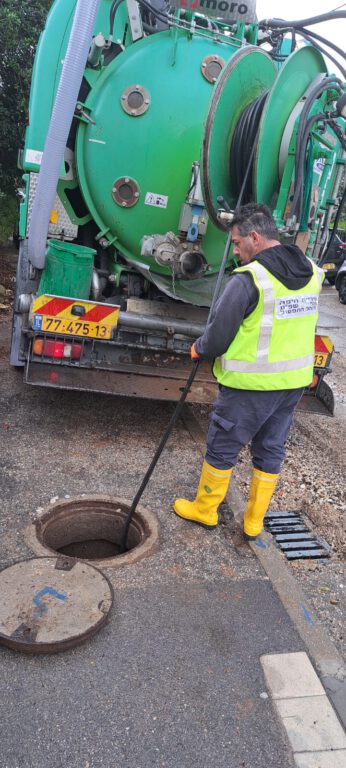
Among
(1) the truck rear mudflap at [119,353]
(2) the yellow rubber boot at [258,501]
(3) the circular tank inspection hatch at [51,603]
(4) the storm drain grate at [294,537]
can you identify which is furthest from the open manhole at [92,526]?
(1) the truck rear mudflap at [119,353]

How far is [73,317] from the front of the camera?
3.38 meters

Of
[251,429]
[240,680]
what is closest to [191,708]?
[240,680]

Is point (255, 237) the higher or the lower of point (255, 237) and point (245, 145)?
the lower

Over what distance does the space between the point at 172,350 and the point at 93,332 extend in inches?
22.4

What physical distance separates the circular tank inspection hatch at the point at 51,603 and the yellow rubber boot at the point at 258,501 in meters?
0.88

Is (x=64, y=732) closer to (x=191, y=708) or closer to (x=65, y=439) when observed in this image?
(x=191, y=708)

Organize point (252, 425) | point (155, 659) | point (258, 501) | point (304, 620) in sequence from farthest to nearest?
point (258, 501) → point (252, 425) → point (304, 620) → point (155, 659)

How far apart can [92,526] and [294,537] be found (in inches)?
A: 45.9

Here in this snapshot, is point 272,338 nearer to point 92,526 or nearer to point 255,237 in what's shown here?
point 255,237

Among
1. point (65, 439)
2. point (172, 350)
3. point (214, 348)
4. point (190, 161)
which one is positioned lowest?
point (65, 439)

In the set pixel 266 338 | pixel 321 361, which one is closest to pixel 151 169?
pixel 266 338

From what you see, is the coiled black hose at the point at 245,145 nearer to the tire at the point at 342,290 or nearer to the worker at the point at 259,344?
the worker at the point at 259,344

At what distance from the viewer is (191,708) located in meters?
1.92

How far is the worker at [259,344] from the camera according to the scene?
98.0 inches
